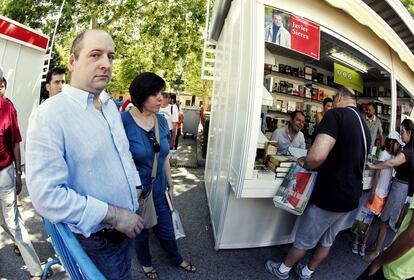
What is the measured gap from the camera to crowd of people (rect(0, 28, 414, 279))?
1230mm

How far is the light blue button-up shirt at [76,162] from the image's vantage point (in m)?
1.17

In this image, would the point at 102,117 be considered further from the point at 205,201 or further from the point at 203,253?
the point at 205,201

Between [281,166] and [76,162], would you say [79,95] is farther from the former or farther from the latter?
[281,166]

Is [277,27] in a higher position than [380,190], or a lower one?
higher

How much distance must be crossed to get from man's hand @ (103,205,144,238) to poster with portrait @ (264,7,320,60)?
2.32 meters

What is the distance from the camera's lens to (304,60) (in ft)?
19.4

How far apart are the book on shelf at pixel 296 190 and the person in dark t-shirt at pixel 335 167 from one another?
8 cm

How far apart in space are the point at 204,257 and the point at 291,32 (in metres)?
2.83

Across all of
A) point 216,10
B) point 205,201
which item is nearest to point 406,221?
point 205,201

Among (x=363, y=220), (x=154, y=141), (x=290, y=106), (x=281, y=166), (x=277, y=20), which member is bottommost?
(x=363, y=220)

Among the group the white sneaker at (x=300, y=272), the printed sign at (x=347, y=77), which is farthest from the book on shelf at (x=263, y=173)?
the printed sign at (x=347, y=77)

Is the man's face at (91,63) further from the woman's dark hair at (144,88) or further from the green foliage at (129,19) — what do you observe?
the green foliage at (129,19)

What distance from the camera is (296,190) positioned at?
9.70ft

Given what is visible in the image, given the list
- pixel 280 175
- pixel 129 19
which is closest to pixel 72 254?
pixel 280 175
